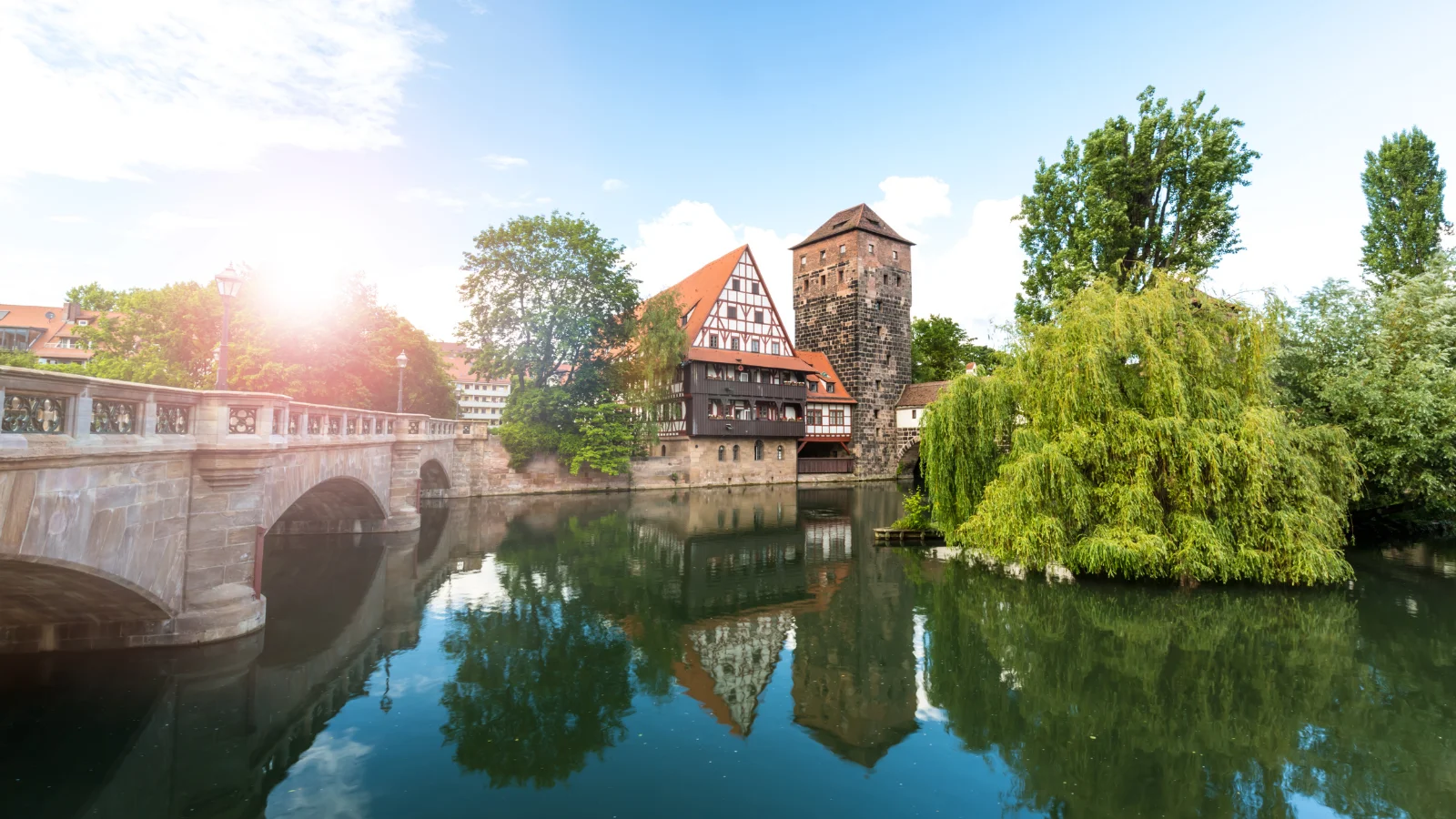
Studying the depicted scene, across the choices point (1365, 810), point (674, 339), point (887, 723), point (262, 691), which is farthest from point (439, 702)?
point (674, 339)

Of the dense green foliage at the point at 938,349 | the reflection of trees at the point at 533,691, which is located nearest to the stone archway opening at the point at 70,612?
the reflection of trees at the point at 533,691

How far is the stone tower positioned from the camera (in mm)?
46719

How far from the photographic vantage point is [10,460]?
5621mm

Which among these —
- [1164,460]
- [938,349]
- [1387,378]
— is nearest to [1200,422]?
[1164,460]

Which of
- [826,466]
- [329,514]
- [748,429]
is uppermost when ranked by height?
[748,429]

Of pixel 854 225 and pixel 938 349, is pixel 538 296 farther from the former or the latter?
pixel 938 349

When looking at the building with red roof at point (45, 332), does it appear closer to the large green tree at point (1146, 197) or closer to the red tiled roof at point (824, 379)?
the red tiled roof at point (824, 379)

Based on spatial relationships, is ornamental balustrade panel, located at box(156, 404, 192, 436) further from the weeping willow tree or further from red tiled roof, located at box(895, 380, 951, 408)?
red tiled roof, located at box(895, 380, 951, 408)

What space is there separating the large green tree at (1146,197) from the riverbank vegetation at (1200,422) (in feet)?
0.31

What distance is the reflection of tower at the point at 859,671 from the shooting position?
7.81 metres

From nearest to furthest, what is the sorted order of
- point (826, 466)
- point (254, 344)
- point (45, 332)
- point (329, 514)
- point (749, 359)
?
point (329, 514)
point (254, 344)
point (749, 359)
point (826, 466)
point (45, 332)

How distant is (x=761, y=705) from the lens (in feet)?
28.3

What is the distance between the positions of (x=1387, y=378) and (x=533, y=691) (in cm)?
2110

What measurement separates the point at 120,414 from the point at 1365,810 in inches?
521
